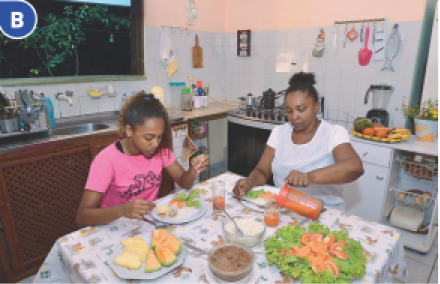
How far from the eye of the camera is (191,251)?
991mm

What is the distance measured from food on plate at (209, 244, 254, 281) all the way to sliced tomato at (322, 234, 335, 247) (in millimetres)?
259

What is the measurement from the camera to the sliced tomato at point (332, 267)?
→ 0.82 metres

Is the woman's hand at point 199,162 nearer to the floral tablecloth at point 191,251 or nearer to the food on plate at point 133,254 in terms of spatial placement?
the floral tablecloth at point 191,251

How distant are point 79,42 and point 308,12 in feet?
7.42

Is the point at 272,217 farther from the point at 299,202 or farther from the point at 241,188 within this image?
the point at 241,188

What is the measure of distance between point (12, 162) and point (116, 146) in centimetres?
87

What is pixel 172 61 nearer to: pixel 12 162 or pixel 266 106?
pixel 266 106

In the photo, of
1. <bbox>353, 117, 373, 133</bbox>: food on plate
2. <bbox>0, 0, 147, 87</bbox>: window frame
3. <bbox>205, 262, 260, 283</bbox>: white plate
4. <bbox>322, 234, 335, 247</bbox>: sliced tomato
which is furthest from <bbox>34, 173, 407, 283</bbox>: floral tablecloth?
<bbox>0, 0, 147, 87</bbox>: window frame

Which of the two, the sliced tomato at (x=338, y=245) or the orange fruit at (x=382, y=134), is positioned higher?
the orange fruit at (x=382, y=134)

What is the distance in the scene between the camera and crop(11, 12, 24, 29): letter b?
2.16 metres

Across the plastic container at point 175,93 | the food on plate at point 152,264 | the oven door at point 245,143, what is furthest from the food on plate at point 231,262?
the plastic container at point 175,93

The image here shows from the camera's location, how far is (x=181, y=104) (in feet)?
10.6

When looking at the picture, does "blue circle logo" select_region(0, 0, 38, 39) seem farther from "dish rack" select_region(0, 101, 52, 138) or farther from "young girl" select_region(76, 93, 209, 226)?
"young girl" select_region(76, 93, 209, 226)

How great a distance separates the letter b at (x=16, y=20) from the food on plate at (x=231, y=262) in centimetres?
232
